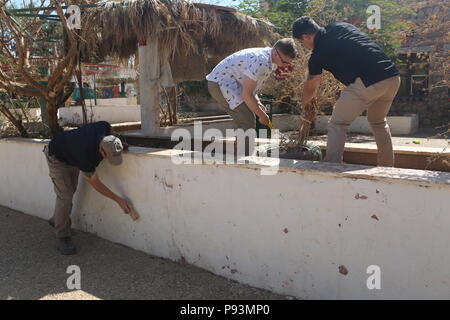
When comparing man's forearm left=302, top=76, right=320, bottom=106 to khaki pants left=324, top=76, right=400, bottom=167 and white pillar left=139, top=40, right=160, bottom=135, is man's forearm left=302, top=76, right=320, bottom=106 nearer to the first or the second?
khaki pants left=324, top=76, right=400, bottom=167

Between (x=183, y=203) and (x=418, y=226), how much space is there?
6.29 ft

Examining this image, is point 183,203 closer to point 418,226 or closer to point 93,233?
point 93,233

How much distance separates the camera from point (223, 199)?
343 cm

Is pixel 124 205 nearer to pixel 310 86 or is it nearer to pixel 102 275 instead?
pixel 102 275

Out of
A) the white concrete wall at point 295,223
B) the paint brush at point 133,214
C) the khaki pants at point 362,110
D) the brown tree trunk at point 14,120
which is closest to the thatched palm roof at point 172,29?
the brown tree trunk at point 14,120

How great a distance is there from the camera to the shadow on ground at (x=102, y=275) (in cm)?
333

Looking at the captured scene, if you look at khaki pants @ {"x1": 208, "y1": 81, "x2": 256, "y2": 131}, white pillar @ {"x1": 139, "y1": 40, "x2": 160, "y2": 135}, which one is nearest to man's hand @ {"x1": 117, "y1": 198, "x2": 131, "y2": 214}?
khaki pants @ {"x1": 208, "y1": 81, "x2": 256, "y2": 131}

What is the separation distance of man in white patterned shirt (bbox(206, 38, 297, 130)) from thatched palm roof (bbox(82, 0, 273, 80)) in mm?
2254

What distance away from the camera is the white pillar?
6.69 m

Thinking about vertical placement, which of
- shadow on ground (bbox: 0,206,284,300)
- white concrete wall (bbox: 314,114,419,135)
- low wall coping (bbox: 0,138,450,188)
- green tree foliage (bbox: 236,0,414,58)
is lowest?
shadow on ground (bbox: 0,206,284,300)

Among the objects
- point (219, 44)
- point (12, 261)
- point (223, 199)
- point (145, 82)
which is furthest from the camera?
point (219, 44)

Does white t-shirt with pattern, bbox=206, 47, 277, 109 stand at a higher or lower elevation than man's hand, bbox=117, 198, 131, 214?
higher

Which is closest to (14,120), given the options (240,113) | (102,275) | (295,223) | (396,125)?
(102,275)
